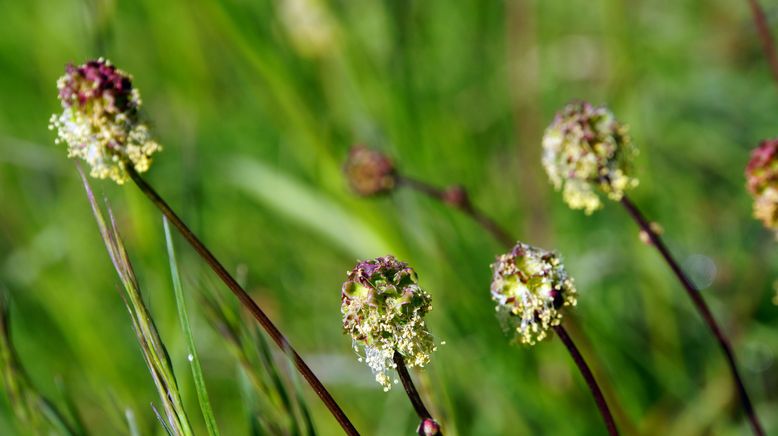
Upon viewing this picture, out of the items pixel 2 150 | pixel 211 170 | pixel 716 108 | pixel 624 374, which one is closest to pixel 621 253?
pixel 624 374

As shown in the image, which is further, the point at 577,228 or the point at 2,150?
the point at 2,150

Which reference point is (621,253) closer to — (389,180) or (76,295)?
(389,180)

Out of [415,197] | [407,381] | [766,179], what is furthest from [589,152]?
[415,197]

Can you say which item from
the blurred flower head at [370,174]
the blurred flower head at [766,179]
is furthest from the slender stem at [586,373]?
the blurred flower head at [370,174]

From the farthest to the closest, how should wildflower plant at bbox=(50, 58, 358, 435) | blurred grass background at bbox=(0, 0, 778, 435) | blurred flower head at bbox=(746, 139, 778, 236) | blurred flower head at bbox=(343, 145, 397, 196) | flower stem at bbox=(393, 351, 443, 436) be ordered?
blurred grass background at bbox=(0, 0, 778, 435) < blurred flower head at bbox=(343, 145, 397, 196) < blurred flower head at bbox=(746, 139, 778, 236) < wildflower plant at bbox=(50, 58, 358, 435) < flower stem at bbox=(393, 351, 443, 436)

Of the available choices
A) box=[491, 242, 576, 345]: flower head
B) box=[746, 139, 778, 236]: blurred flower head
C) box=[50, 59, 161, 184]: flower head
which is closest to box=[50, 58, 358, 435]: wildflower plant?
box=[50, 59, 161, 184]: flower head

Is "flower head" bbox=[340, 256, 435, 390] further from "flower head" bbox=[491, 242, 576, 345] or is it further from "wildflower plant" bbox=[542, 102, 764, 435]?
"wildflower plant" bbox=[542, 102, 764, 435]
